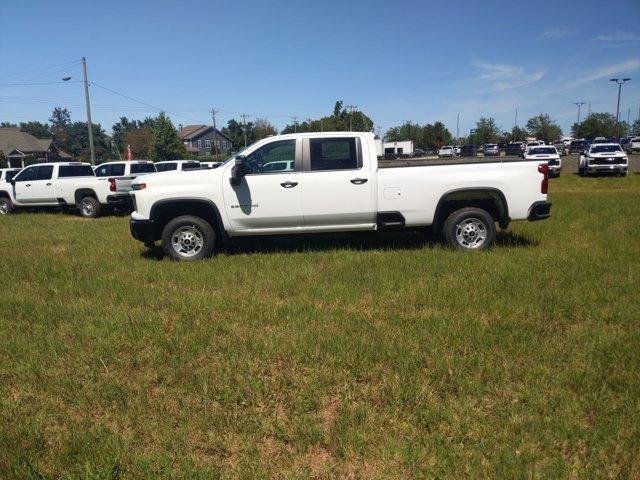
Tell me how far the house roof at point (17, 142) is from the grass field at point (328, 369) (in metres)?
76.4

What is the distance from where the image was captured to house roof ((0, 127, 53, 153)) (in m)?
68.9

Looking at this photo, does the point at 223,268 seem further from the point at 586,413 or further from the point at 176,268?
the point at 586,413

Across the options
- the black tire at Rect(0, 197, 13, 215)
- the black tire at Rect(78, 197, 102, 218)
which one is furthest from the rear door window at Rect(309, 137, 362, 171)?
the black tire at Rect(0, 197, 13, 215)

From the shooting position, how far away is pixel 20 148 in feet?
231

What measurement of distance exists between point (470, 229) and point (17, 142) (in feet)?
269

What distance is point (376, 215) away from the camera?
711 cm

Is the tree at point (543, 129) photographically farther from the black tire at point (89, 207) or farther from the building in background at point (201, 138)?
the black tire at point (89, 207)

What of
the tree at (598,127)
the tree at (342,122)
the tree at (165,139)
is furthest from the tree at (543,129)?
the tree at (165,139)

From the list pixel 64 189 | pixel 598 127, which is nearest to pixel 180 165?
pixel 64 189

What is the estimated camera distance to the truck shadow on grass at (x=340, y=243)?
7.86m

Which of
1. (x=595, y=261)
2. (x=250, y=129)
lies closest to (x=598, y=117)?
(x=250, y=129)

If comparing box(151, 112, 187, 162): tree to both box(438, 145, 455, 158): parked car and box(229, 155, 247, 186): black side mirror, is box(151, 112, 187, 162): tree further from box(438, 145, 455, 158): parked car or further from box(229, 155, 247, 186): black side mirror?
box(229, 155, 247, 186): black side mirror

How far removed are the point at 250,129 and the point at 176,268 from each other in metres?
76.9

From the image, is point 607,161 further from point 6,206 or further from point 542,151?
point 6,206
